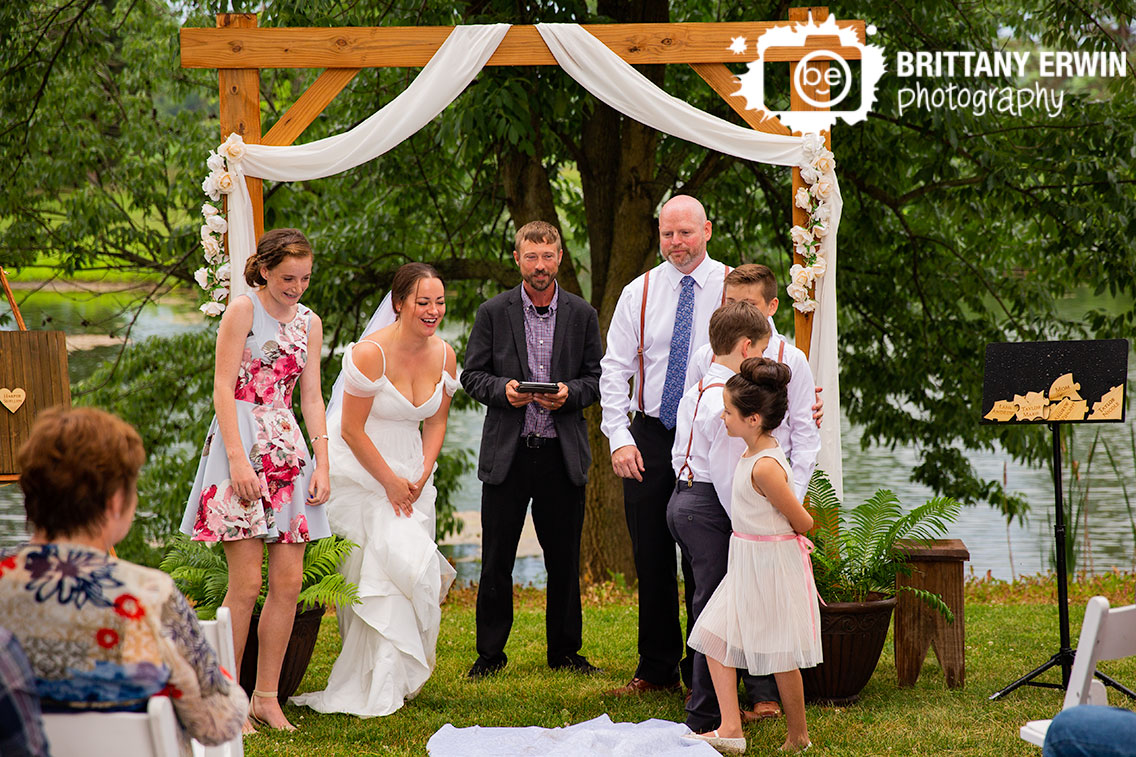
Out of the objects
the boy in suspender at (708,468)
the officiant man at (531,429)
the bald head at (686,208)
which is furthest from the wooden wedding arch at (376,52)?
the boy in suspender at (708,468)

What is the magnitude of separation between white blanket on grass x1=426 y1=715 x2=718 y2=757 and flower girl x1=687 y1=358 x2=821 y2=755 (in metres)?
0.16

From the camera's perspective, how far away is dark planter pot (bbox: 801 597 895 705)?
480cm

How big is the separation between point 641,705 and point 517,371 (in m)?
1.61

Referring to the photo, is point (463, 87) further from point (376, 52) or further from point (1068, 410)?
point (1068, 410)

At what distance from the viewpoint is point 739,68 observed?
8.41 meters

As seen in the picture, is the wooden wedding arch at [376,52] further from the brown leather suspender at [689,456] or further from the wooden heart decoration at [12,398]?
the brown leather suspender at [689,456]

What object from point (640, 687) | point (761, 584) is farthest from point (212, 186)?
point (761, 584)

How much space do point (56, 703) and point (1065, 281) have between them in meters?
8.67

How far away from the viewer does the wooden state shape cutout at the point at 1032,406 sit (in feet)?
15.8

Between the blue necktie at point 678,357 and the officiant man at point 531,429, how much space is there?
0.45m

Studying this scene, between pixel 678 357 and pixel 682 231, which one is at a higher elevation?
pixel 682 231

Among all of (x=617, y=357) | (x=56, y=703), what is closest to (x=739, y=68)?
(x=617, y=357)

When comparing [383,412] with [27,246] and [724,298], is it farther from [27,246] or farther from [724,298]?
[27,246]

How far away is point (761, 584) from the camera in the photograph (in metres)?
4.13
